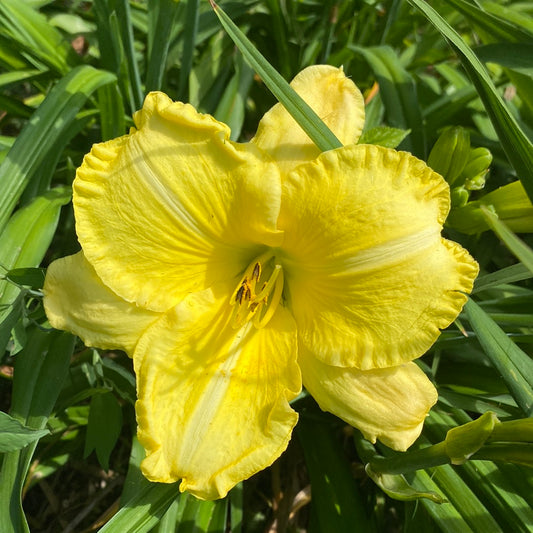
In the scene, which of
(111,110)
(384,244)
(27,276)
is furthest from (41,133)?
(384,244)

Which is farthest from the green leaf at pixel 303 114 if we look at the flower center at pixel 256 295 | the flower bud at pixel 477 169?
the flower bud at pixel 477 169

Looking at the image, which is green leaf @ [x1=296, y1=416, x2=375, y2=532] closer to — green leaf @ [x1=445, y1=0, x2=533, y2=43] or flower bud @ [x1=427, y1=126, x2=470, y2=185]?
flower bud @ [x1=427, y1=126, x2=470, y2=185]

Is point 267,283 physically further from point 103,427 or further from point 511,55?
point 511,55

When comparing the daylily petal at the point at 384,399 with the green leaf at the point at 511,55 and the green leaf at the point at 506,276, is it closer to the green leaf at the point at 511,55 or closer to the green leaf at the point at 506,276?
the green leaf at the point at 506,276

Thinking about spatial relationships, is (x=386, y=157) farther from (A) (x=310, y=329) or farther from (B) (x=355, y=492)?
(B) (x=355, y=492)

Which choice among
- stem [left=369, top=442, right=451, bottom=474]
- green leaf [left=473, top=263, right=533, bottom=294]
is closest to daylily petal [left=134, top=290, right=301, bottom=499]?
stem [left=369, top=442, right=451, bottom=474]

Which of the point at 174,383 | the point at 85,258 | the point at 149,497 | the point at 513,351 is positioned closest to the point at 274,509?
the point at 149,497
